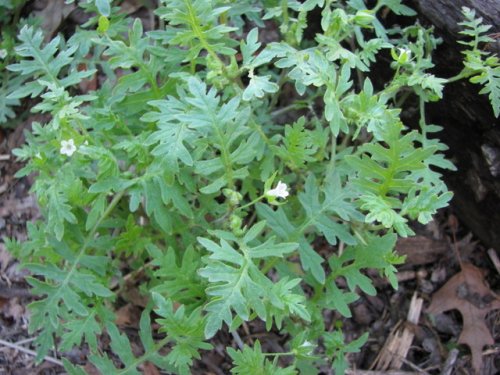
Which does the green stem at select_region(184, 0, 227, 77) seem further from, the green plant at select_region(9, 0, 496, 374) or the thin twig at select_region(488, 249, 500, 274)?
the thin twig at select_region(488, 249, 500, 274)

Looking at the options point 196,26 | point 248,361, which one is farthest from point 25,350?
point 196,26

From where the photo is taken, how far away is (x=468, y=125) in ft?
9.55

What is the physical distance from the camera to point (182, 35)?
2.40 m

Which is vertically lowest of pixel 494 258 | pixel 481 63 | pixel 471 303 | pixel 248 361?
pixel 471 303

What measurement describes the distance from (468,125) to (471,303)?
965mm

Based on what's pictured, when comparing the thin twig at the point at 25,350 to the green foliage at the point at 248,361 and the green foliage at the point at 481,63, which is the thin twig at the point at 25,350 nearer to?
the green foliage at the point at 248,361

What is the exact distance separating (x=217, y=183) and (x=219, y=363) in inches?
43.6

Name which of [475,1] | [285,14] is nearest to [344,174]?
[285,14]

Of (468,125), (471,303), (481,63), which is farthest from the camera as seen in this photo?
(471,303)

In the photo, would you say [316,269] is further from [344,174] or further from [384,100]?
[384,100]

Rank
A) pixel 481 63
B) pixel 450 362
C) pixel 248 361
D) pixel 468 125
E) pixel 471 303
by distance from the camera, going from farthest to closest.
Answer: pixel 471 303
pixel 450 362
pixel 468 125
pixel 481 63
pixel 248 361

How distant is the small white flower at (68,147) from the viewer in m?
2.41

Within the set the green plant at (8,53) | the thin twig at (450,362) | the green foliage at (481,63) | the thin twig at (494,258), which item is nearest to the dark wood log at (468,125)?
the thin twig at (494,258)

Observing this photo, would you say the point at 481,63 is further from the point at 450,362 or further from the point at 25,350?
the point at 25,350
